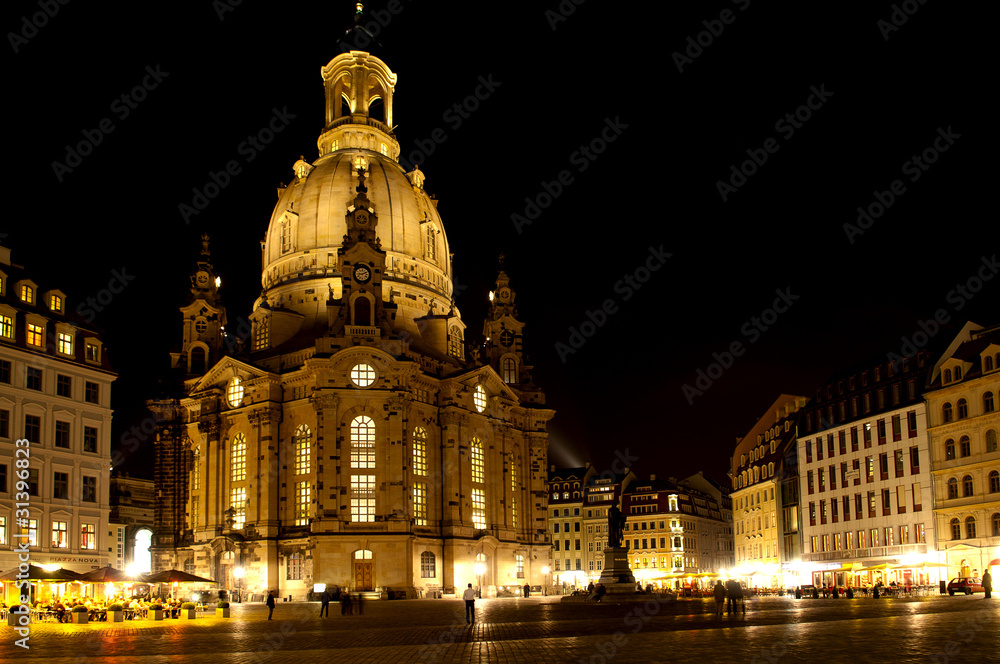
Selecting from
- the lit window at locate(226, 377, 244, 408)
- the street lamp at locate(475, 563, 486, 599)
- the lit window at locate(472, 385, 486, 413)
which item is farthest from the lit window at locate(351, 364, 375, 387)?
the street lamp at locate(475, 563, 486, 599)

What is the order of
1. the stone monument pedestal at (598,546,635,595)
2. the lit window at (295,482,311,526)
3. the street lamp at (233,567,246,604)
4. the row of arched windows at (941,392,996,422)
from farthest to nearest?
the lit window at (295,482,311,526) → the street lamp at (233,567,246,604) → the row of arched windows at (941,392,996,422) → the stone monument pedestal at (598,546,635,595)

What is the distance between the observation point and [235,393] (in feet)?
323

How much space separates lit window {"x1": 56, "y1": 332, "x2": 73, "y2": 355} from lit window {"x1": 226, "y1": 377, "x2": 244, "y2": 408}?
1148 inches

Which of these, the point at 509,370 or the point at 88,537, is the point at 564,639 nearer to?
the point at 88,537

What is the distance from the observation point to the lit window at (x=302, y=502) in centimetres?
9144

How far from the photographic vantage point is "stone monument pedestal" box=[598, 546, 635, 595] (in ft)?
236

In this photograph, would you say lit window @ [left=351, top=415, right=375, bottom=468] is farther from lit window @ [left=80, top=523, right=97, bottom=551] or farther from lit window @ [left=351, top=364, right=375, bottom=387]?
lit window @ [left=80, top=523, right=97, bottom=551]

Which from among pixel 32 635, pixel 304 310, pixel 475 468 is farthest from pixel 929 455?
pixel 32 635

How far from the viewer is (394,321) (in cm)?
10306

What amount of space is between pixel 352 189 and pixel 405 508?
35341 millimetres

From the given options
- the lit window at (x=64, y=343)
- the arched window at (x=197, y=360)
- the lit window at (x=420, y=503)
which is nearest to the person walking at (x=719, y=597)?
the lit window at (x=64, y=343)

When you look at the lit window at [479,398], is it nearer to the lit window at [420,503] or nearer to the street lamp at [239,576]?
the lit window at [420,503]

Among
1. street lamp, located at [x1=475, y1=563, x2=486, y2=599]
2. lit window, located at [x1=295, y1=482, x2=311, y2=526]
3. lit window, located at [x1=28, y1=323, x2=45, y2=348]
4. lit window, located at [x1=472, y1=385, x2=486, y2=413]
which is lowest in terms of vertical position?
street lamp, located at [x1=475, y1=563, x2=486, y2=599]

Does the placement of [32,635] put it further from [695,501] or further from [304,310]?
[695,501]
